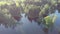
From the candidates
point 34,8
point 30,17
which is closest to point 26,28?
point 30,17

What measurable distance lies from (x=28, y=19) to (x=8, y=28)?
0.93ft

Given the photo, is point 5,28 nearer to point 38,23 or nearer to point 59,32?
point 38,23

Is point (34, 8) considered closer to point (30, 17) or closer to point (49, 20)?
point (30, 17)

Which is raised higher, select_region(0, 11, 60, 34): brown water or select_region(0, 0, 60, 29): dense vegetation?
select_region(0, 0, 60, 29): dense vegetation

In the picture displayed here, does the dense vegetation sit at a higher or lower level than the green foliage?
higher

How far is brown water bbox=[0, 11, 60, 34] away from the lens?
1.82 meters

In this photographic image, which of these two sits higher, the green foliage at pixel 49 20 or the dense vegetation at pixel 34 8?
the dense vegetation at pixel 34 8

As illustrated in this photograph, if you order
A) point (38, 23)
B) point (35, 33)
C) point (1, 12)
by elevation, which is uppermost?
point (1, 12)

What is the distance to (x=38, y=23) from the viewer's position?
1865 mm

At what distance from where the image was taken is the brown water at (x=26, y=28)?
1.82 meters

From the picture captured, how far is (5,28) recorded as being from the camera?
5.97ft

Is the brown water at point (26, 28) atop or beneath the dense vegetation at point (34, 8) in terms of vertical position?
beneath

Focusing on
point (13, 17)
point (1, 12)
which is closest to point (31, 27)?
point (13, 17)

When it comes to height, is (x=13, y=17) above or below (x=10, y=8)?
below
